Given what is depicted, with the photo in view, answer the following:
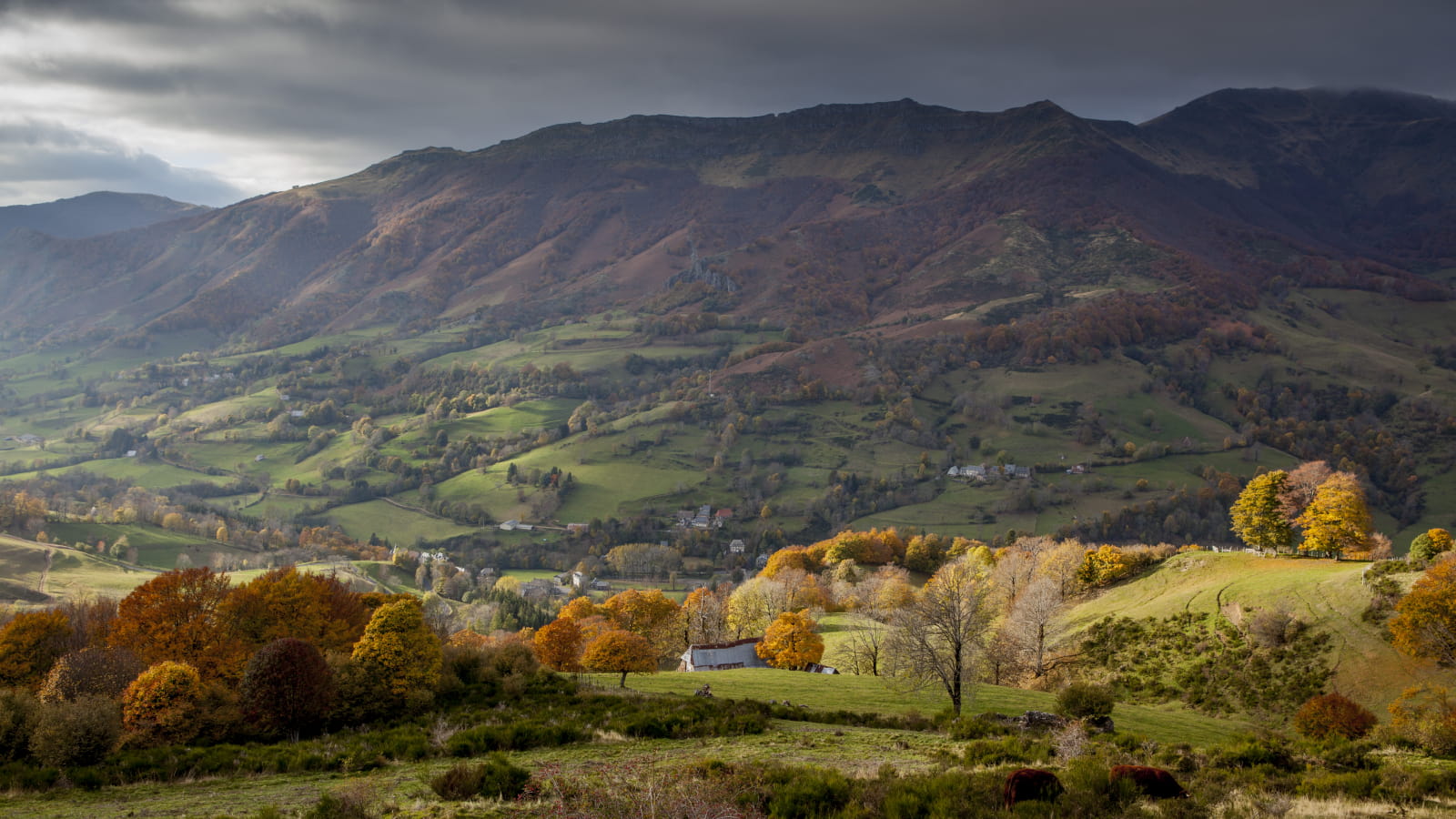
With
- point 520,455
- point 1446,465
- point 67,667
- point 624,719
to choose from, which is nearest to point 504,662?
point 624,719

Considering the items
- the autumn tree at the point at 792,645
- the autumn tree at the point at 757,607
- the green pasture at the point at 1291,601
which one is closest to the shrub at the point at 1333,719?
the green pasture at the point at 1291,601

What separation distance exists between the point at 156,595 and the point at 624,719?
91.8ft

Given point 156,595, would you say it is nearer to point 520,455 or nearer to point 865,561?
point 865,561

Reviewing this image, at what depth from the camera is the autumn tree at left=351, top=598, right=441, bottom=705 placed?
2894cm

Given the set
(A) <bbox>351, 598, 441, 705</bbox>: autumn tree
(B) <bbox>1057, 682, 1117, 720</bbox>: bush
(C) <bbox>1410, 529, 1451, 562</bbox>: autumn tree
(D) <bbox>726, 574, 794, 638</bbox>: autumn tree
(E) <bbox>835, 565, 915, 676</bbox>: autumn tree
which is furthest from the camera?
(D) <bbox>726, 574, 794, 638</bbox>: autumn tree

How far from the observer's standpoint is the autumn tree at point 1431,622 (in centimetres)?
3250

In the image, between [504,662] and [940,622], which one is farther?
[504,662]

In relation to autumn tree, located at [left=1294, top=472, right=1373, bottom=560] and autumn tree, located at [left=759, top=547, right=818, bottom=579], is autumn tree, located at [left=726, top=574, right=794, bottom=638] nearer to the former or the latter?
autumn tree, located at [left=759, top=547, right=818, bottom=579]

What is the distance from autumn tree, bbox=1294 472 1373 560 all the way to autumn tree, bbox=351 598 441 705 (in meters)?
55.4

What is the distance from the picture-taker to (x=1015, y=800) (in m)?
13.0

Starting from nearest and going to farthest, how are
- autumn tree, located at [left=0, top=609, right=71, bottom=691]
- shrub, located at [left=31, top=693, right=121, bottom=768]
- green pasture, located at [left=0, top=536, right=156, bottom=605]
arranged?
shrub, located at [left=31, top=693, right=121, bottom=768], autumn tree, located at [left=0, top=609, right=71, bottom=691], green pasture, located at [left=0, top=536, right=156, bottom=605]

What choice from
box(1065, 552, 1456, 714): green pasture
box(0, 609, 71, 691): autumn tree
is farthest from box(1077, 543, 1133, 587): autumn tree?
box(0, 609, 71, 691): autumn tree

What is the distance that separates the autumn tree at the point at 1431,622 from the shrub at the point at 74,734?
49302 millimetres

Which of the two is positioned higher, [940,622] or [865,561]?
[940,622]
